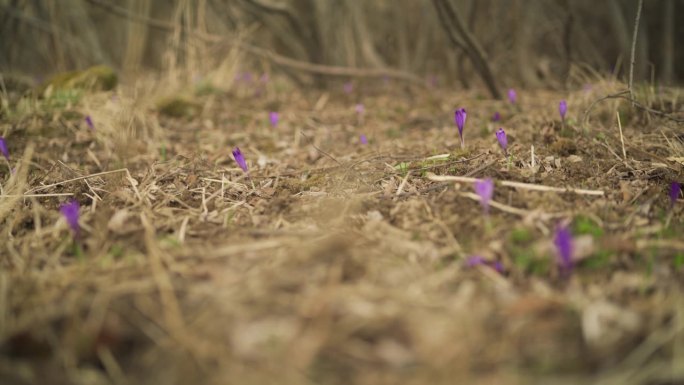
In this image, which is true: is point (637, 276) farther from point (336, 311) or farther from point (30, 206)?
point (30, 206)

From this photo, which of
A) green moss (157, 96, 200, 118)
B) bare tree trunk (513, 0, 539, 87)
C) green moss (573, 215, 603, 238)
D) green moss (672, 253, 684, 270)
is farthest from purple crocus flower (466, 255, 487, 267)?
bare tree trunk (513, 0, 539, 87)

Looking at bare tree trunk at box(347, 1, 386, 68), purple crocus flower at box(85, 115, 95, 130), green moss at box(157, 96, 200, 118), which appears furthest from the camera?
bare tree trunk at box(347, 1, 386, 68)

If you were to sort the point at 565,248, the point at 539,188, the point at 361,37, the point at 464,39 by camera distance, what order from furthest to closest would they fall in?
1. the point at 361,37
2. the point at 464,39
3. the point at 539,188
4. the point at 565,248

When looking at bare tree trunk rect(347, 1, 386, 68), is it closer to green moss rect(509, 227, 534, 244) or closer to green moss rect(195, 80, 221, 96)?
green moss rect(195, 80, 221, 96)

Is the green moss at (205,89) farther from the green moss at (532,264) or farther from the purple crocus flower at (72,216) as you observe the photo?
the green moss at (532,264)

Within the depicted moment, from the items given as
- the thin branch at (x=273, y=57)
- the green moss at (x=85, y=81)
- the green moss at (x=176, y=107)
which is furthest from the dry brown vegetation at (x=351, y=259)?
the thin branch at (x=273, y=57)

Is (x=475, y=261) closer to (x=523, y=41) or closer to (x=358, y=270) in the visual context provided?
(x=358, y=270)

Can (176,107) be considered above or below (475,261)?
below

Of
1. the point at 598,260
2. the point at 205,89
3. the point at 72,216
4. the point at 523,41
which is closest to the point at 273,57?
the point at 205,89
